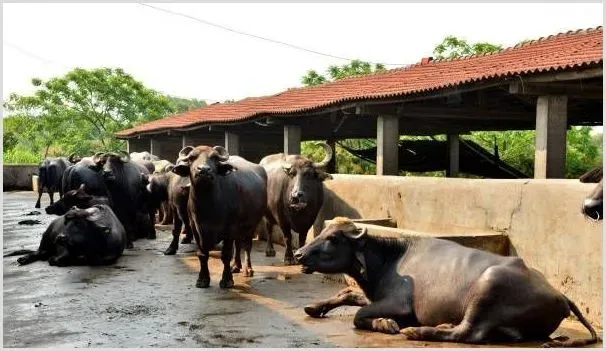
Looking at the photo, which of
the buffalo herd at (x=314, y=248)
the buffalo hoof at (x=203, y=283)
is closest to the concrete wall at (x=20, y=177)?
the buffalo herd at (x=314, y=248)

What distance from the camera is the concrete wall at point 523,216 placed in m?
6.30

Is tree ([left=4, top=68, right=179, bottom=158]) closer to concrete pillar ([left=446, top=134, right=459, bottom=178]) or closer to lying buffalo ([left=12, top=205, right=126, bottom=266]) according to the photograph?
concrete pillar ([left=446, top=134, right=459, bottom=178])

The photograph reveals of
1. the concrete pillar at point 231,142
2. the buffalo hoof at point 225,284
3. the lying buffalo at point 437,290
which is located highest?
the concrete pillar at point 231,142

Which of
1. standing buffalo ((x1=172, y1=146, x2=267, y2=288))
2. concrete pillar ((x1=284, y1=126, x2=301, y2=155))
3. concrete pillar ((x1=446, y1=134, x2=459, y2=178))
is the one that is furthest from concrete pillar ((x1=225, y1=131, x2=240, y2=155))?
standing buffalo ((x1=172, y1=146, x2=267, y2=288))

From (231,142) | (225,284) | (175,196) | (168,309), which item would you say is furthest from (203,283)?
(231,142)

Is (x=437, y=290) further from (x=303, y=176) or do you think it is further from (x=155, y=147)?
(x=155, y=147)

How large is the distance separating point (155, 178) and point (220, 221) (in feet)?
17.7

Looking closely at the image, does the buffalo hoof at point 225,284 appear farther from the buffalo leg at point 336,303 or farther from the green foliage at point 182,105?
the green foliage at point 182,105

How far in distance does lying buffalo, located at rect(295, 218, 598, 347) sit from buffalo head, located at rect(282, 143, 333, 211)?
11.4ft

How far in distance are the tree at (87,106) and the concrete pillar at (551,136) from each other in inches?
1475

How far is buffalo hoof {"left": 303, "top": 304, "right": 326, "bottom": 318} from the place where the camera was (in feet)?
21.3

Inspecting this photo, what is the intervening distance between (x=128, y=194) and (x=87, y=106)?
33.3m

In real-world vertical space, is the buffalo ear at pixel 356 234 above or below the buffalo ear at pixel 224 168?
below

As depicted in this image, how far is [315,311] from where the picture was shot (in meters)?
6.50
